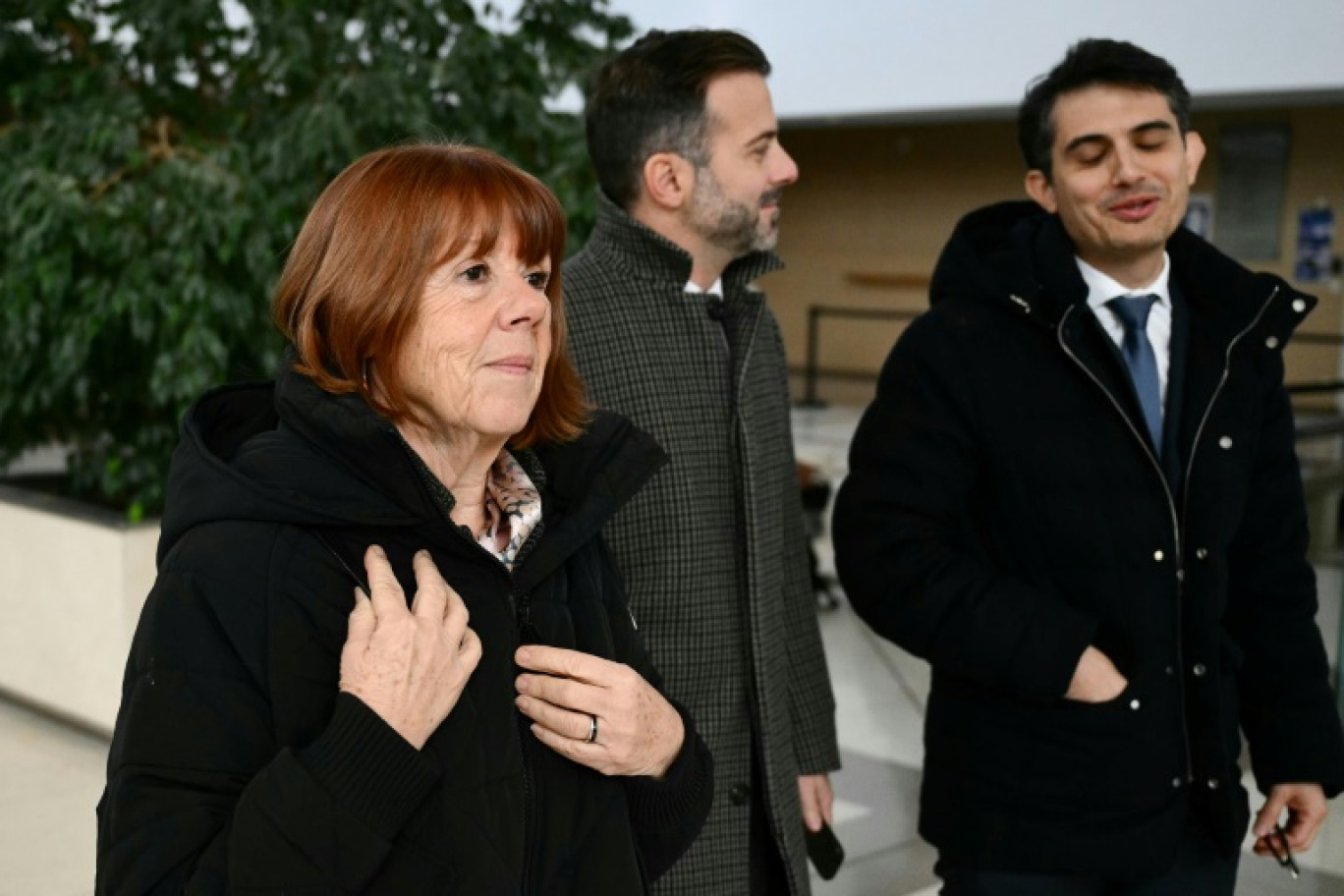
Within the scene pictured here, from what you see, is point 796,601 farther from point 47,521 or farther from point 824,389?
point 824,389

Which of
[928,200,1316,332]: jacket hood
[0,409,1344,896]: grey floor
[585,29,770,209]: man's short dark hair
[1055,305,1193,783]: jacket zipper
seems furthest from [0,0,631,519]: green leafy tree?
[1055,305,1193,783]: jacket zipper

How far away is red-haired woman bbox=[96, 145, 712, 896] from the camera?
4.09 ft

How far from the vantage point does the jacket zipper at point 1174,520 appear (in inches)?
81.4

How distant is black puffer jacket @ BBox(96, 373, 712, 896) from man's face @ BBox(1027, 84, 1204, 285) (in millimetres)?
1034

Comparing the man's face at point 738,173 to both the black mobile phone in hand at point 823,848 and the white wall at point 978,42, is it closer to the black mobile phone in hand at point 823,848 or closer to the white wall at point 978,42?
the black mobile phone in hand at point 823,848

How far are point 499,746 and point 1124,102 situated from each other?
136 centimetres

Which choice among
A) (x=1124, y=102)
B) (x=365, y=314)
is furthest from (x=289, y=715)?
(x=1124, y=102)

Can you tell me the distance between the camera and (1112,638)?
2.09 metres

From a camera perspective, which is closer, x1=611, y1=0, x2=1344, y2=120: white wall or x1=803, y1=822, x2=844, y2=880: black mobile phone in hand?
x1=803, y1=822, x2=844, y2=880: black mobile phone in hand

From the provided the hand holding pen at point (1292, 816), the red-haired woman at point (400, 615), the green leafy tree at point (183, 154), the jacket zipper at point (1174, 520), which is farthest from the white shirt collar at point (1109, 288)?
the green leafy tree at point (183, 154)

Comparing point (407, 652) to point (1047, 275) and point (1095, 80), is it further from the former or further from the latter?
point (1095, 80)

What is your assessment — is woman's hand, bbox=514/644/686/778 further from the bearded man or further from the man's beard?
the man's beard

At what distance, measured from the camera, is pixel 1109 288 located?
2188mm

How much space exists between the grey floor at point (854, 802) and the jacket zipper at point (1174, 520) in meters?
1.74
